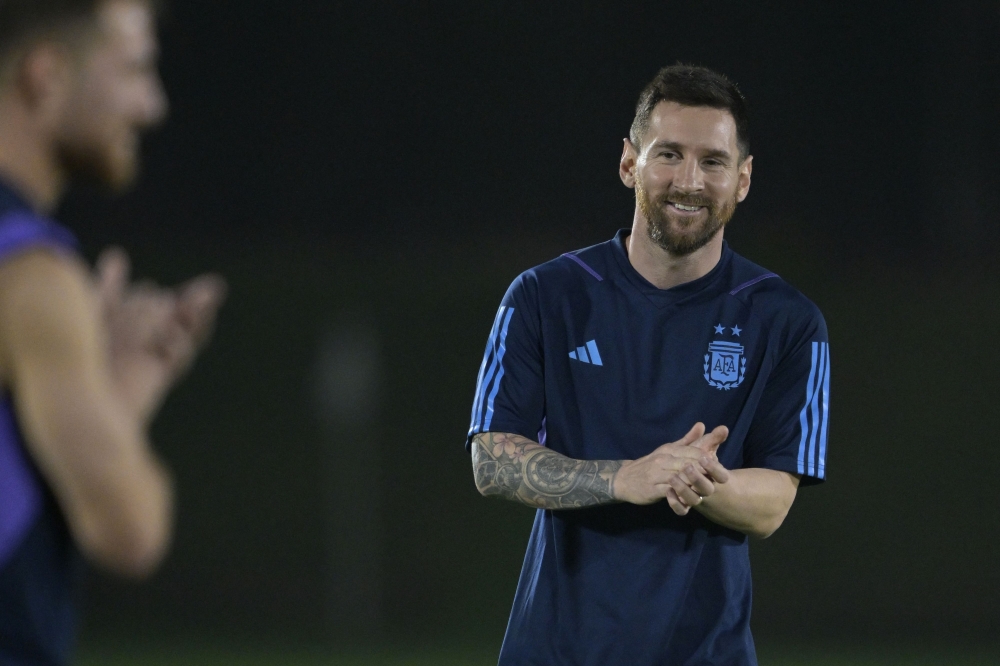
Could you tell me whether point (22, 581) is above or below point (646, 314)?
below

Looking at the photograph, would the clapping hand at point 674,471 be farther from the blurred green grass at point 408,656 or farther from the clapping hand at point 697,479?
the blurred green grass at point 408,656

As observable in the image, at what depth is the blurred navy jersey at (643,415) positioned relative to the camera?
11.5ft

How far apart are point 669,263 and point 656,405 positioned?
1.44 feet

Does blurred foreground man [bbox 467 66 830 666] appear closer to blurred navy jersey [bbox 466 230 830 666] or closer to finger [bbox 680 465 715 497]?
blurred navy jersey [bbox 466 230 830 666]

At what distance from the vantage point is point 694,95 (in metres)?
3.74

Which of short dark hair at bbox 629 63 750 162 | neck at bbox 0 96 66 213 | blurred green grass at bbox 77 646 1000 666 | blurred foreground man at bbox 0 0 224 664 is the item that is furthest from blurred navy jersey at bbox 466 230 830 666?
blurred green grass at bbox 77 646 1000 666

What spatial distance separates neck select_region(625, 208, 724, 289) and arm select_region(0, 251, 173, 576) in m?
2.09

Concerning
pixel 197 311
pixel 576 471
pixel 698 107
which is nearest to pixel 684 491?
pixel 576 471

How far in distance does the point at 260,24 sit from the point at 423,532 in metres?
6.50

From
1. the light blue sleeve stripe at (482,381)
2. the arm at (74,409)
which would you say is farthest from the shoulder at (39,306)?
the light blue sleeve stripe at (482,381)

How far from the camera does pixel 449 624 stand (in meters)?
10.8

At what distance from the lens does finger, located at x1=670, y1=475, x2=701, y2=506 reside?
320cm

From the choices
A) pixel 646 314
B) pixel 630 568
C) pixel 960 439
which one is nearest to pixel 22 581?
pixel 630 568

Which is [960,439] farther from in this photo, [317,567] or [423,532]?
→ [317,567]
